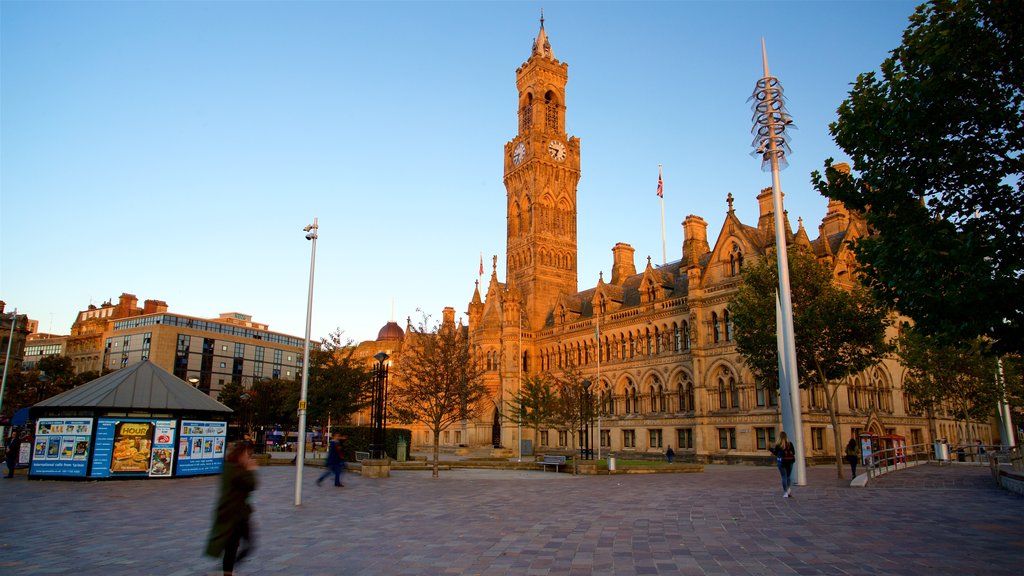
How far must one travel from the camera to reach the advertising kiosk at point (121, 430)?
25.5 m

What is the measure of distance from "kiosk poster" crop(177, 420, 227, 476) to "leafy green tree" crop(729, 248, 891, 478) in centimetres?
2500

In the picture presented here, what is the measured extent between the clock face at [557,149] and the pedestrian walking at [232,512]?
6761 centimetres

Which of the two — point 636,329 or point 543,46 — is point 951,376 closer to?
point 636,329

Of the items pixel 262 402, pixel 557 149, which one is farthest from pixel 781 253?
pixel 557 149

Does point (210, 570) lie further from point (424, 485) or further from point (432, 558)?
point (424, 485)

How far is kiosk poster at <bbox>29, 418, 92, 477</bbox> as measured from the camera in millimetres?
25484

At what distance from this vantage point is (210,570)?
Answer: 9867mm

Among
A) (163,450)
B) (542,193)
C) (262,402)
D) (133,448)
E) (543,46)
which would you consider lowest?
(163,450)

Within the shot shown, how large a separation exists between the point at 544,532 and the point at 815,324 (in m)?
19.7

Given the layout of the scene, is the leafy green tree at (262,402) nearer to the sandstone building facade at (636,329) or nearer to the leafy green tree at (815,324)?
the sandstone building facade at (636,329)

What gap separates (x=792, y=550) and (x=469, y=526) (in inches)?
257

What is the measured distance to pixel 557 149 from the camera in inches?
2926

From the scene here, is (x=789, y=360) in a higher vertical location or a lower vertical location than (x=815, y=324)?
lower

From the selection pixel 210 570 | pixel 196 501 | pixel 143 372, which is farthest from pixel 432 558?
pixel 143 372
